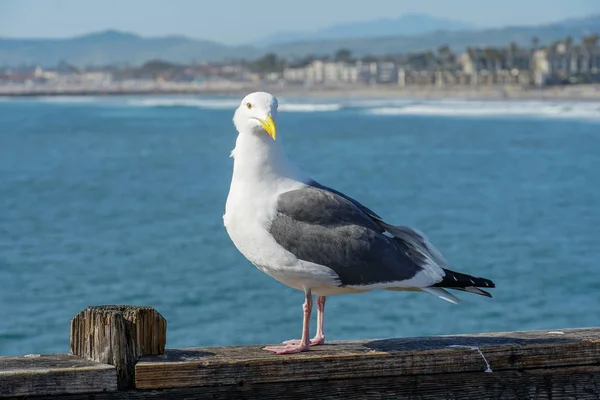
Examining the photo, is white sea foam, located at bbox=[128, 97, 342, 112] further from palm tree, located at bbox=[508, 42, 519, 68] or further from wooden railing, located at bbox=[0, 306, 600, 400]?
wooden railing, located at bbox=[0, 306, 600, 400]

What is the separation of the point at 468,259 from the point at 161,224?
6803mm

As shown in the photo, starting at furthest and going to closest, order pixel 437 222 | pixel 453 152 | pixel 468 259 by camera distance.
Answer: pixel 453 152 < pixel 437 222 < pixel 468 259

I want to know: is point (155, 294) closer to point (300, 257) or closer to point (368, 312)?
point (368, 312)

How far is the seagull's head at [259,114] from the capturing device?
12.1 feet

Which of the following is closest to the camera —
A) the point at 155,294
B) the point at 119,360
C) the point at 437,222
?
the point at 119,360

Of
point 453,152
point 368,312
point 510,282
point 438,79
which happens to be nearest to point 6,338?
point 368,312

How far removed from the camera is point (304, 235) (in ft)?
12.1

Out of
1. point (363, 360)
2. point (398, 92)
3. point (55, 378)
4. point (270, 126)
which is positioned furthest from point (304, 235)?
point (398, 92)

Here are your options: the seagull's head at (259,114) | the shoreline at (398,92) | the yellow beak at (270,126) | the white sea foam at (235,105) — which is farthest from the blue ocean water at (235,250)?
the shoreline at (398,92)

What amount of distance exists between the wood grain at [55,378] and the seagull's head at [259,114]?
1.00m

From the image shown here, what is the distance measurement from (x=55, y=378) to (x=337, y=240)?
1098 millimetres

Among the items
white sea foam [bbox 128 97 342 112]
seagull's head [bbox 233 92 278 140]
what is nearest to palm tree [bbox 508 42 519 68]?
white sea foam [bbox 128 97 342 112]

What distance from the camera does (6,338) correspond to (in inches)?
395

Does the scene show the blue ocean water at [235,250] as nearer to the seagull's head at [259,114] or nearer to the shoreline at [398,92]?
the seagull's head at [259,114]
